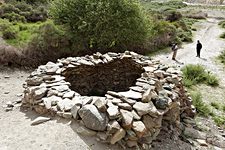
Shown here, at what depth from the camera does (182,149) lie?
8.64 m

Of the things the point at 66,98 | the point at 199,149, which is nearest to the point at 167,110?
the point at 199,149

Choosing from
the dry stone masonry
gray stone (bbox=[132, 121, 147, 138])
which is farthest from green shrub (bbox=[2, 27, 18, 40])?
gray stone (bbox=[132, 121, 147, 138])

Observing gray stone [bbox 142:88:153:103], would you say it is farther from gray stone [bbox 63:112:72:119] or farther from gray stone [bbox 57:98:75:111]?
gray stone [bbox 63:112:72:119]

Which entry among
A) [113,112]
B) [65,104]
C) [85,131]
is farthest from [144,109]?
[65,104]

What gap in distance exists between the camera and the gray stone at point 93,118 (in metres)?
6.78

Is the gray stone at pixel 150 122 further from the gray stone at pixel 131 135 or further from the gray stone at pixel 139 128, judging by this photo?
the gray stone at pixel 131 135

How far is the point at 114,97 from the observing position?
771 cm

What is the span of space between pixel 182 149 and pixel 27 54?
1099 centimetres

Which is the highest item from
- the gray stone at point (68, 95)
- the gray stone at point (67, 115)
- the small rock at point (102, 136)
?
the gray stone at point (68, 95)

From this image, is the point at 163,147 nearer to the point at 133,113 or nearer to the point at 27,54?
the point at 133,113

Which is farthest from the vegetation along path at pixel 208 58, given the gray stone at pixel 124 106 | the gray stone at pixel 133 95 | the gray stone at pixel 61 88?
the gray stone at pixel 61 88

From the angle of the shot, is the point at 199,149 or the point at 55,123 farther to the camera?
the point at 199,149

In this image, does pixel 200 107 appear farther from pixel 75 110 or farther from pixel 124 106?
pixel 75 110

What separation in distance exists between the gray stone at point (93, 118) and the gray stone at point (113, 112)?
158 mm
